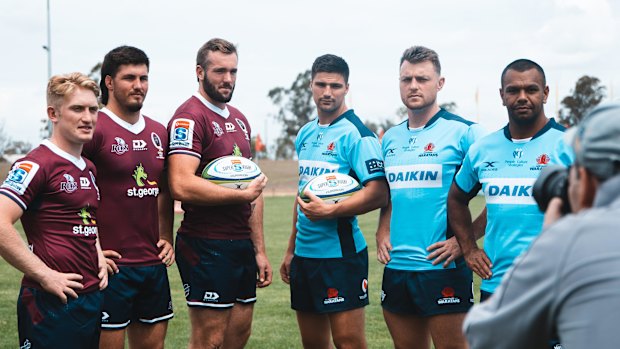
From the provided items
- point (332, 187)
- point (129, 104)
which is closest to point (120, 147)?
point (129, 104)

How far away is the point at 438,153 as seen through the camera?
5402 mm

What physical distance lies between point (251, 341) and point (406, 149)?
139 inches

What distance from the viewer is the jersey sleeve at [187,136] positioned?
5227mm

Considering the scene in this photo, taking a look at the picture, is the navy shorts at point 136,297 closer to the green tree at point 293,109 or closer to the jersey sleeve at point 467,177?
the jersey sleeve at point 467,177

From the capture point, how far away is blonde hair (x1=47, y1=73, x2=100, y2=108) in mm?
4469

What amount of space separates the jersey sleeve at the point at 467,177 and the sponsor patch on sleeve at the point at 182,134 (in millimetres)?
2024

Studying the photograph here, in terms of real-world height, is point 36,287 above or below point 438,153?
below

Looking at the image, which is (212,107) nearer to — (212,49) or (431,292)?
(212,49)

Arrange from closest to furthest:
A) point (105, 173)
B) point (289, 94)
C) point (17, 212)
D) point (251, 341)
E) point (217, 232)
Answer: point (17, 212) < point (105, 173) < point (217, 232) < point (251, 341) < point (289, 94)

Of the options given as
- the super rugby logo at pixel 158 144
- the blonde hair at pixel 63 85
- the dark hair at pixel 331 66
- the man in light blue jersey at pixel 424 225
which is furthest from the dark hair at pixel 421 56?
the blonde hair at pixel 63 85

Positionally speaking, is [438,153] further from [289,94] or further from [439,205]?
[289,94]

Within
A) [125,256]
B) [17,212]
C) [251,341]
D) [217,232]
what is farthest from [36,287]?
[251,341]

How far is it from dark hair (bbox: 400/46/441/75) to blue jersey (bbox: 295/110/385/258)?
67 centimetres

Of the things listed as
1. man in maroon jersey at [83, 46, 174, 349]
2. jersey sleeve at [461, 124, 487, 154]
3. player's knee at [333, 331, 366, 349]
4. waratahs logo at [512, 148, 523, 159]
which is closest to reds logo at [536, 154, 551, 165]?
waratahs logo at [512, 148, 523, 159]
